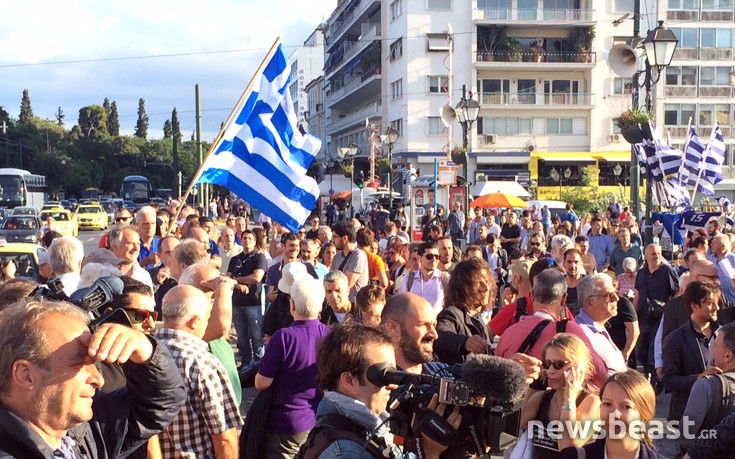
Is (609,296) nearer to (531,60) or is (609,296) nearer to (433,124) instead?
(433,124)

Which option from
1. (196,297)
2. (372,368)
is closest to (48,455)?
(372,368)

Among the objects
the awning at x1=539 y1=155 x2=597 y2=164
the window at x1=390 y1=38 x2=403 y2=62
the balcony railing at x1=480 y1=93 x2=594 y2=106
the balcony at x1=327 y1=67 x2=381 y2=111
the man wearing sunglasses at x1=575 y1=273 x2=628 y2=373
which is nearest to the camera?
the man wearing sunglasses at x1=575 y1=273 x2=628 y2=373

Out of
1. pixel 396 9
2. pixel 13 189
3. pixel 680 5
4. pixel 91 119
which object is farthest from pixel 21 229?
pixel 91 119

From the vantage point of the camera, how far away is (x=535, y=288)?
210 inches

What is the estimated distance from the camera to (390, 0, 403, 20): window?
56891 mm

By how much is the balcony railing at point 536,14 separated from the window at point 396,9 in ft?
18.1

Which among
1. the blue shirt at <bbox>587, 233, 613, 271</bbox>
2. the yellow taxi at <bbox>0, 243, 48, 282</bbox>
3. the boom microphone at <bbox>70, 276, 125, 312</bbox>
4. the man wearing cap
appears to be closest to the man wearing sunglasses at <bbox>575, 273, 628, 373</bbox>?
the boom microphone at <bbox>70, 276, 125, 312</bbox>

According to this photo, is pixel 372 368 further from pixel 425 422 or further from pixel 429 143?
pixel 429 143

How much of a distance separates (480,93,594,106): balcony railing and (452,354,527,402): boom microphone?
5420cm

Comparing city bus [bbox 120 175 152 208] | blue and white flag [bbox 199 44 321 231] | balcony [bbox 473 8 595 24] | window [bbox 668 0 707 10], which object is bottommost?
city bus [bbox 120 175 152 208]

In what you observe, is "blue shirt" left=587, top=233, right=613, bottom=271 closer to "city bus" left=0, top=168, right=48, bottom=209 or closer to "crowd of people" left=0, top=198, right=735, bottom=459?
"crowd of people" left=0, top=198, right=735, bottom=459

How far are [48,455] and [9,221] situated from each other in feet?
111

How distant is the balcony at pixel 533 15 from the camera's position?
54875 millimetres

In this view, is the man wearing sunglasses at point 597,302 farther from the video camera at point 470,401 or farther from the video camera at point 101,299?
the video camera at point 101,299
